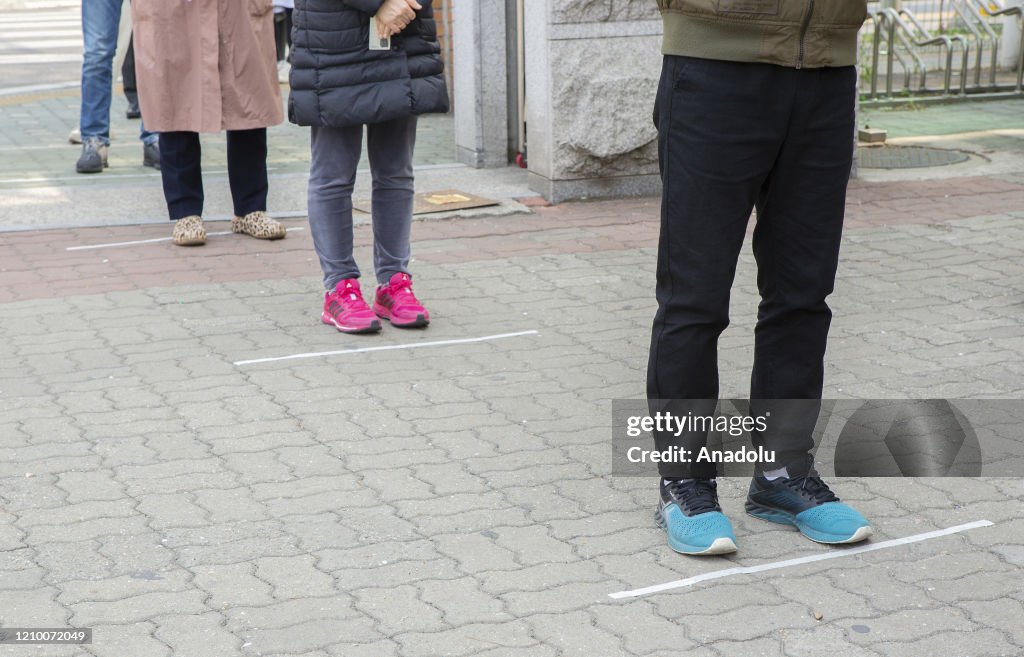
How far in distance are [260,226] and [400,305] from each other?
180 centimetres

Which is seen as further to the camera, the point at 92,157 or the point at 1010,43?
the point at 1010,43

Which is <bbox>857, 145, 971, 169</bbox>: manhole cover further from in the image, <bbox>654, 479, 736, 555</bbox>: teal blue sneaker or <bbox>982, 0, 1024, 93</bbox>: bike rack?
<bbox>654, 479, 736, 555</bbox>: teal blue sneaker

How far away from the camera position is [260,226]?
7043 millimetres

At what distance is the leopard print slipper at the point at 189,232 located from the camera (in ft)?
22.5

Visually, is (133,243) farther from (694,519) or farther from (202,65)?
(694,519)

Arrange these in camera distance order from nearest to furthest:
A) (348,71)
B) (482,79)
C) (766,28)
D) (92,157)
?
1. (766,28)
2. (348,71)
3. (92,157)
4. (482,79)

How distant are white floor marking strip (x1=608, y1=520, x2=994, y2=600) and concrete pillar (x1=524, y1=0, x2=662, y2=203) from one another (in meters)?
4.62

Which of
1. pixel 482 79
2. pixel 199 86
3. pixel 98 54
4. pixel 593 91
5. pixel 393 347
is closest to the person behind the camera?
pixel 393 347

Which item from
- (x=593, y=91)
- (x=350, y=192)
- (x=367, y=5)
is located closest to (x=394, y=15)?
(x=367, y=5)

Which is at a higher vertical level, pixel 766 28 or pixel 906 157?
pixel 766 28

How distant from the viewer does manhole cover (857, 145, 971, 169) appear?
9.05 meters

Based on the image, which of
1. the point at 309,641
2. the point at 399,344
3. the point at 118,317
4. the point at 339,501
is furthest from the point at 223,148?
the point at 309,641

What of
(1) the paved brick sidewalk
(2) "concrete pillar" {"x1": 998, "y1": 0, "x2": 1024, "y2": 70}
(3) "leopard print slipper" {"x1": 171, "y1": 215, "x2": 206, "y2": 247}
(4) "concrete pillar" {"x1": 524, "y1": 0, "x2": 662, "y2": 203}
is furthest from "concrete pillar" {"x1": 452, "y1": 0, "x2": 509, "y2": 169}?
(2) "concrete pillar" {"x1": 998, "y1": 0, "x2": 1024, "y2": 70}

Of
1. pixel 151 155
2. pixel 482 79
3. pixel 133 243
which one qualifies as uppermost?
pixel 482 79
